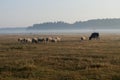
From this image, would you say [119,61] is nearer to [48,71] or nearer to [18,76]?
[48,71]

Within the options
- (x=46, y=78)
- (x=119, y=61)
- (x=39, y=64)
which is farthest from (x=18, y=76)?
(x=119, y=61)

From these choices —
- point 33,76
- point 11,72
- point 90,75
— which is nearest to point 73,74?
point 90,75

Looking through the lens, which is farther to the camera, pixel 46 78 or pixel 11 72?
pixel 11 72

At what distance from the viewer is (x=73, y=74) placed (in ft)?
64.4

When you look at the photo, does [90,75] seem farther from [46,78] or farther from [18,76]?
[18,76]

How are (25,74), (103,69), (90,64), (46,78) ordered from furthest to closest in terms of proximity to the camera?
(90,64) < (103,69) < (25,74) < (46,78)

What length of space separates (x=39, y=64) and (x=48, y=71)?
134 inches

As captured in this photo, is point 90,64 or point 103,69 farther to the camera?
point 90,64

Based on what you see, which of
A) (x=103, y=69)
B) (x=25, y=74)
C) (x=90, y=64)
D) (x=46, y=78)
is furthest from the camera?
(x=90, y=64)

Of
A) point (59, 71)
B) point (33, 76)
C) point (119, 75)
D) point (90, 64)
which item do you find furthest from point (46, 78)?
point (90, 64)

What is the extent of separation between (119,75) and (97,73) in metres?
1.53

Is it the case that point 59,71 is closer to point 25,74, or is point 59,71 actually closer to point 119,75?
point 25,74

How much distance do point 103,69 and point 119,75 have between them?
2471 mm

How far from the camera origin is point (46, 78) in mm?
18688
